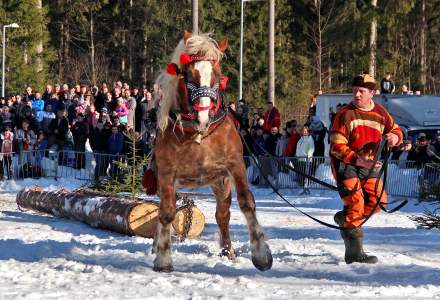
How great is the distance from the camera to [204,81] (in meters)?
8.04

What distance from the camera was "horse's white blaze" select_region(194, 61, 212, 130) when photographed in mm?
7922

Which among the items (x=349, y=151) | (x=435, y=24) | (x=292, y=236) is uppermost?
(x=435, y=24)

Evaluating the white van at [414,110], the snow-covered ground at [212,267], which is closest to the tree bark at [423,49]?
the white van at [414,110]

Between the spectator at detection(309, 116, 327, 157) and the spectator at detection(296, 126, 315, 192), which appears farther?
the spectator at detection(309, 116, 327, 157)

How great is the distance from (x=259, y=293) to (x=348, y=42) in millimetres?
36876

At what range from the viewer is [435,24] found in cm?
4881

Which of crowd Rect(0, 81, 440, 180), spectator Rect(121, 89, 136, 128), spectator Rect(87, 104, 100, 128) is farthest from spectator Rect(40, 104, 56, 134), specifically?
spectator Rect(121, 89, 136, 128)

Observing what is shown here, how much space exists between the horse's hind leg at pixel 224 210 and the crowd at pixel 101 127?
8332 mm

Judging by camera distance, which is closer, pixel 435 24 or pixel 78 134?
pixel 78 134

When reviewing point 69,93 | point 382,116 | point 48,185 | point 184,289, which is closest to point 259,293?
point 184,289

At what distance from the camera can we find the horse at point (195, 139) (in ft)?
26.6

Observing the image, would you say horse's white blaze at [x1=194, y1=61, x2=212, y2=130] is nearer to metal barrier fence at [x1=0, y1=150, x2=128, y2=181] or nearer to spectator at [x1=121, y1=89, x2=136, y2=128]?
metal barrier fence at [x1=0, y1=150, x2=128, y2=181]

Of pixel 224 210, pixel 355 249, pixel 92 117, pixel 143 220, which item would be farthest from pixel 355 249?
pixel 92 117

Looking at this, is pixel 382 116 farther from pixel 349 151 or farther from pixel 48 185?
pixel 48 185
